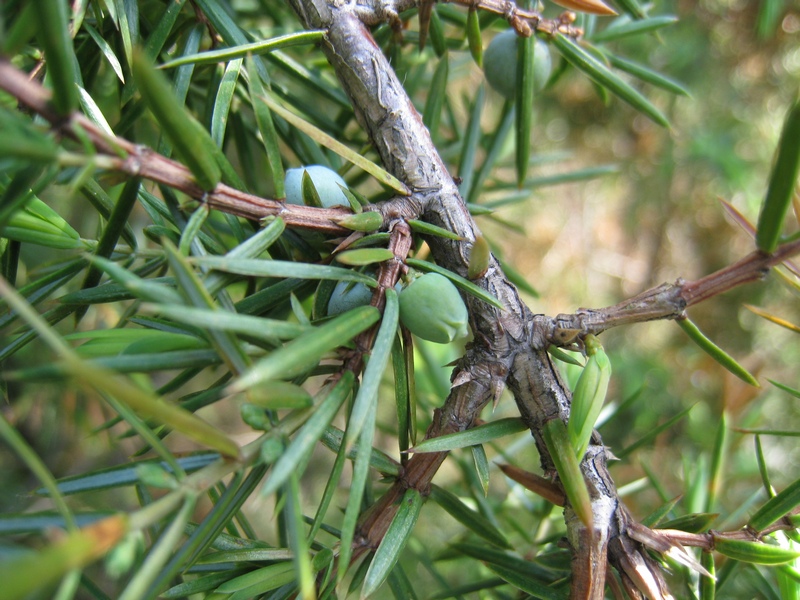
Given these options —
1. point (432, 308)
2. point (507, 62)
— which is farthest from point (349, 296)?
point (507, 62)

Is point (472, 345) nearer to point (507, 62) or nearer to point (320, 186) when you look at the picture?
point (320, 186)

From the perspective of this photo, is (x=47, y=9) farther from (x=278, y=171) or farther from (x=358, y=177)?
(x=358, y=177)

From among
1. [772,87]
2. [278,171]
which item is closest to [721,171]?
[772,87]

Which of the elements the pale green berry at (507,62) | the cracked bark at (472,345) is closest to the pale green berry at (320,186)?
the cracked bark at (472,345)

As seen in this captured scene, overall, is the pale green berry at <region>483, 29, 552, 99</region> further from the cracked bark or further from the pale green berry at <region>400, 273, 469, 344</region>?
the pale green berry at <region>400, 273, 469, 344</region>

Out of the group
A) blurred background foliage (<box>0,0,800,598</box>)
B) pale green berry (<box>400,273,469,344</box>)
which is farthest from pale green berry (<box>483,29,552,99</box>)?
pale green berry (<box>400,273,469,344</box>)

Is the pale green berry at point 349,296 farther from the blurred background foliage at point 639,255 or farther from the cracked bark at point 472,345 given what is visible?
the blurred background foliage at point 639,255
